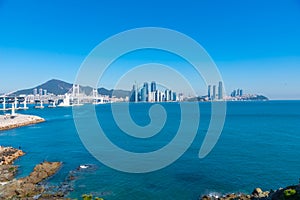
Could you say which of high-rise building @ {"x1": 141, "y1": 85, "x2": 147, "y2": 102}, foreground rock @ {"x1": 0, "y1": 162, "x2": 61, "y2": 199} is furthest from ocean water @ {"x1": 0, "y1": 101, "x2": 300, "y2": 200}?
high-rise building @ {"x1": 141, "y1": 85, "x2": 147, "y2": 102}

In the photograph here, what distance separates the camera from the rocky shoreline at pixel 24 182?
12.5m

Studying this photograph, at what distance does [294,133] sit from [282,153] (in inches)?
535

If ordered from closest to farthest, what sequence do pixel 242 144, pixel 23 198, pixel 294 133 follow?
1. pixel 23 198
2. pixel 242 144
3. pixel 294 133

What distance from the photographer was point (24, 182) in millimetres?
14359

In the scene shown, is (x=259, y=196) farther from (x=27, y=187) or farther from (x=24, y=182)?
(x=24, y=182)

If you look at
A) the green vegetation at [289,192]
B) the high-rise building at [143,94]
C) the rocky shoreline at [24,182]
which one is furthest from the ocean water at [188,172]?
the high-rise building at [143,94]

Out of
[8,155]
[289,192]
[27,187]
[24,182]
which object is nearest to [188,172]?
[289,192]

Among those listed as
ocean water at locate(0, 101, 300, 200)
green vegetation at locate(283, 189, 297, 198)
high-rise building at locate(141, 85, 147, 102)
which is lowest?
ocean water at locate(0, 101, 300, 200)

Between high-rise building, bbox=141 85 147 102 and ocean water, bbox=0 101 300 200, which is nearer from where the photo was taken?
ocean water, bbox=0 101 300 200

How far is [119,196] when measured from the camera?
12.7 metres

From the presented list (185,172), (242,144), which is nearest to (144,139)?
(242,144)

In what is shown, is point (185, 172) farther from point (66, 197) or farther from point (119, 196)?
point (66, 197)

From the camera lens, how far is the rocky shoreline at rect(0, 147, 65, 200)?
12.5 metres

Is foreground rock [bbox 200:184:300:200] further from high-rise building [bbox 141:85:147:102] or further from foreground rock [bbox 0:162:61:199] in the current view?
high-rise building [bbox 141:85:147:102]
